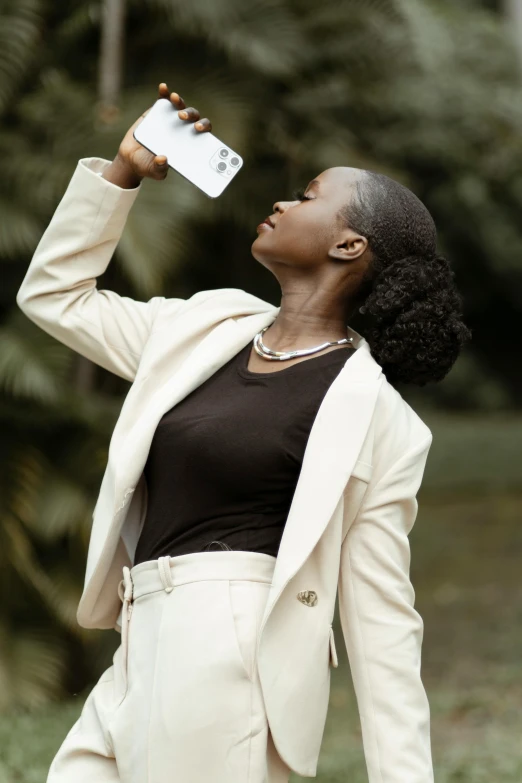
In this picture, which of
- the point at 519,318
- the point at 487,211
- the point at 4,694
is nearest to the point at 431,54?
the point at 4,694

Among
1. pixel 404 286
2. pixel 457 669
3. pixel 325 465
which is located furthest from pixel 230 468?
pixel 457 669

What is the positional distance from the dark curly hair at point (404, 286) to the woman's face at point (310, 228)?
0.03 meters

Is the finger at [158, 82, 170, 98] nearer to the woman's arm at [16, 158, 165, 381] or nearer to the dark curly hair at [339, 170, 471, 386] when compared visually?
the woman's arm at [16, 158, 165, 381]

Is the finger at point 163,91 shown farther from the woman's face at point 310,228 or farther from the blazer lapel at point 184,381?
the blazer lapel at point 184,381

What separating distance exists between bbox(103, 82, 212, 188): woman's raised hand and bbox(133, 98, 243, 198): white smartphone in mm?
17

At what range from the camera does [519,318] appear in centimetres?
1537

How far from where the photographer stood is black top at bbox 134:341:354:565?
2.46 meters

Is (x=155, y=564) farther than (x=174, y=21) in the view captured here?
No

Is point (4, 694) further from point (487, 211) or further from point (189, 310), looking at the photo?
point (487, 211)

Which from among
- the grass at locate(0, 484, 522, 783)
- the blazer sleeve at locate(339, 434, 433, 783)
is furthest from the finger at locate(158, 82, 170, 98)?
the grass at locate(0, 484, 522, 783)

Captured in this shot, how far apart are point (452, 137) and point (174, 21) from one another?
3.16 m

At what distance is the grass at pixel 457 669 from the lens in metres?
5.07

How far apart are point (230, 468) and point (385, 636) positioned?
0.47 m

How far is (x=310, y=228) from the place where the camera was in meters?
2.59
